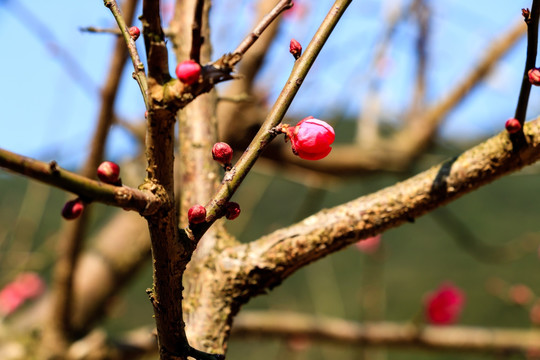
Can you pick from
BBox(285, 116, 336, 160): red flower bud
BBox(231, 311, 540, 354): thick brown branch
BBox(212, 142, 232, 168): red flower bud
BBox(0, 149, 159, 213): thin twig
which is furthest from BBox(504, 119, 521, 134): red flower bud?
BBox(231, 311, 540, 354): thick brown branch

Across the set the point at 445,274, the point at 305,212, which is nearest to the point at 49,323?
the point at 305,212

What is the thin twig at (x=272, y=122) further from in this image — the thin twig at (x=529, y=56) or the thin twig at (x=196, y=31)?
the thin twig at (x=529, y=56)

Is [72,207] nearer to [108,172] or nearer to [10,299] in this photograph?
[108,172]

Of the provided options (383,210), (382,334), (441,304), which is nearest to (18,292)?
(382,334)

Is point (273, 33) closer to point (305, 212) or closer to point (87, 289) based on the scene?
point (305, 212)

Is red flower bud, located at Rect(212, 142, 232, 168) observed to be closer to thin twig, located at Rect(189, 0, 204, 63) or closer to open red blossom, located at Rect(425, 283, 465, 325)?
thin twig, located at Rect(189, 0, 204, 63)

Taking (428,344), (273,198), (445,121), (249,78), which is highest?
(273,198)
